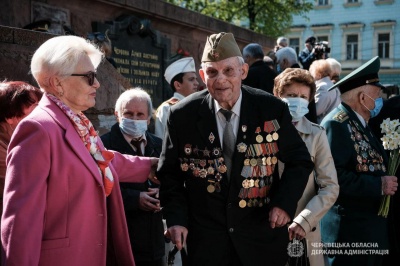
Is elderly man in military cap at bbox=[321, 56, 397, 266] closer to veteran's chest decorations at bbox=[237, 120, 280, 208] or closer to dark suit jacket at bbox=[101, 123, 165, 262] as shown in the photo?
veteran's chest decorations at bbox=[237, 120, 280, 208]

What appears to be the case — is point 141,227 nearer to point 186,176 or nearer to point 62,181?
point 186,176

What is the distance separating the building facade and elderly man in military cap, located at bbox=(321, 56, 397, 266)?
38.3 m

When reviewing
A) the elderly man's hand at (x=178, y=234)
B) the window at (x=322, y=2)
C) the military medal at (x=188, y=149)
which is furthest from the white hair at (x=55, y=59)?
the window at (x=322, y=2)

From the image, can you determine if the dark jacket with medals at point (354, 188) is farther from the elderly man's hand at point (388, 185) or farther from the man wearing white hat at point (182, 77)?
the man wearing white hat at point (182, 77)

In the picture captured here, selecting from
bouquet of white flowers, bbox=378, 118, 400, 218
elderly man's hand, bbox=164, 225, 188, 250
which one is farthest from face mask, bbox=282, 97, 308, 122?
elderly man's hand, bbox=164, 225, 188, 250

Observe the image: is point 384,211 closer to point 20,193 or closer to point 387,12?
point 20,193

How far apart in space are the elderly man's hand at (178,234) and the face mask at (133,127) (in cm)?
145

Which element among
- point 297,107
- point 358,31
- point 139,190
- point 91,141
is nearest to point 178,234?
point 91,141

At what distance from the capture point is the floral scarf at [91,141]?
3082mm

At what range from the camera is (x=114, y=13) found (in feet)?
30.3

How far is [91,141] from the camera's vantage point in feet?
10.5

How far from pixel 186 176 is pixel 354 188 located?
1.62 m

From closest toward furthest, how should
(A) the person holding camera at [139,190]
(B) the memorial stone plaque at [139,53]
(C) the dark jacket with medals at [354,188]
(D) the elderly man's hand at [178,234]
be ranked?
(D) the elderly man's hand at [178,234]
(A) the person holding camera at [139,190]
(C) the dark jacket with medals at [354,188]
(B) the memorial stone plaque at [139,53]

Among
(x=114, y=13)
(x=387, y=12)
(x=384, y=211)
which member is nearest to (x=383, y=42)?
(x=387, y=12)
